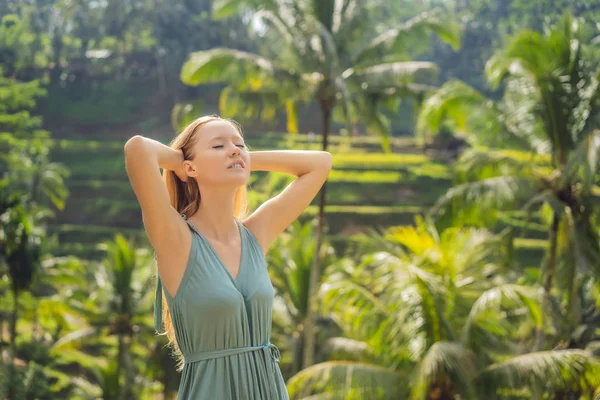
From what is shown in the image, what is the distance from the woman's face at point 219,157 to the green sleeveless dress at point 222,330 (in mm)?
163

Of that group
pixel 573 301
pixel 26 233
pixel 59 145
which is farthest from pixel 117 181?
pixel 573 301

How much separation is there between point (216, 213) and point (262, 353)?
1.24 ft

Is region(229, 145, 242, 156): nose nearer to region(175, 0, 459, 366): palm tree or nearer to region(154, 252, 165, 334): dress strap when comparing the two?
region(154, 252, 165, 334): dress strap

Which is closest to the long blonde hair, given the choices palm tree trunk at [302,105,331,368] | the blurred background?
the blurred background

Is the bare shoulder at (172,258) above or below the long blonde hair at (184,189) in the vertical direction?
below

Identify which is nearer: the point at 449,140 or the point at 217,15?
the point at 217,15

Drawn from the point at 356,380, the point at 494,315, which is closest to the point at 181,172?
the point at 356,380

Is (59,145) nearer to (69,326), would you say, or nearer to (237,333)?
(69,326)

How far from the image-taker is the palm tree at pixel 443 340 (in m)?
7.58

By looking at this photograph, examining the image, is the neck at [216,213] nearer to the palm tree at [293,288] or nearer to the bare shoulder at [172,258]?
the bare shoulder at [172,258]

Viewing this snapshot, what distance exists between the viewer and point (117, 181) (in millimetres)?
29516

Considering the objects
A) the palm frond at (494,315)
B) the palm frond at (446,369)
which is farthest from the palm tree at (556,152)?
the palm frond at (446,369)

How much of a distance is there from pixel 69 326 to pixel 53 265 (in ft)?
4.58

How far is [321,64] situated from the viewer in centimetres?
1191
